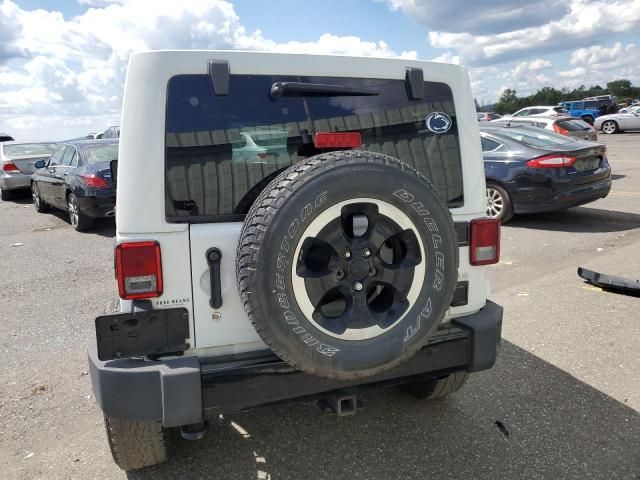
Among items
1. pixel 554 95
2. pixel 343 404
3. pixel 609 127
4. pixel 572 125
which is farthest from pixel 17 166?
pixel 554 95

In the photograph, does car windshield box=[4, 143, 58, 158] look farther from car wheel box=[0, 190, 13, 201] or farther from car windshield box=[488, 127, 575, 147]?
car windshield box=[488, 127, 575, 147]

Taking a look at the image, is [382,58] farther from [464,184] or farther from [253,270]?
[253,270]

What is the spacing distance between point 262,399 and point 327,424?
912mm

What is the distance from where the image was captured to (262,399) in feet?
7.58

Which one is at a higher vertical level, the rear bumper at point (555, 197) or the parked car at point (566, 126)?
the parked car at point (566, 126)

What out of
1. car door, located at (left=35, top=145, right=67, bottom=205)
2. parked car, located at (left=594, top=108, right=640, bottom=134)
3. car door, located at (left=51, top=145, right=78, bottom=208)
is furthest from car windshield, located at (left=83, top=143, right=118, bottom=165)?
parked car, located at (left=594, top=108, right=640, bottom=134)

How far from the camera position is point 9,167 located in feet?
43.0

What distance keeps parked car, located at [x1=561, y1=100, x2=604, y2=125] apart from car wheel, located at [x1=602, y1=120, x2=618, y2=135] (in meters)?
8.50

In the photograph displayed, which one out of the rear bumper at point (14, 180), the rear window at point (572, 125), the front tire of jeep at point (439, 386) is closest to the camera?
the front tire of jeep at point (439, 386)

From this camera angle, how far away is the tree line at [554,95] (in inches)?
2751

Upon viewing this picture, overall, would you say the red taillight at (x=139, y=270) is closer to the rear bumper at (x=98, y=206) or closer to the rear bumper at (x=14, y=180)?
the rear bumper at (x=98, y=206)

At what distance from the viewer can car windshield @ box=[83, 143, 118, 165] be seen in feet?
28.6

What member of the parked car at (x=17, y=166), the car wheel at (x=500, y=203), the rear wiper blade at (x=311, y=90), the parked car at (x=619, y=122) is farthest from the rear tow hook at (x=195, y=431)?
the parked car at (x=619, y=122)

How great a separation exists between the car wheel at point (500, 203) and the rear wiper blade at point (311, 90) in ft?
20.6
